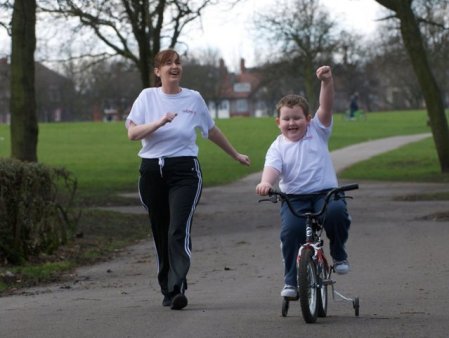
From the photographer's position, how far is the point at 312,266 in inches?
290

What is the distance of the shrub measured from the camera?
38.6ft

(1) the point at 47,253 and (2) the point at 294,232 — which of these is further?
(1) the point at 47,253

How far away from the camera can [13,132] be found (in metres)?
21.7

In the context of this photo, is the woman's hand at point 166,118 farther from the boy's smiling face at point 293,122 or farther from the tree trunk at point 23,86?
the tree trunk at point 23,86

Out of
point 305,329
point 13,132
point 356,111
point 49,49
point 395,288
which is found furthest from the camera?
point 356,111

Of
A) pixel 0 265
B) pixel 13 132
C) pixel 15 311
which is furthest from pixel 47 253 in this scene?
pixel 13 132

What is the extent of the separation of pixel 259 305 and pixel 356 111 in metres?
89.9

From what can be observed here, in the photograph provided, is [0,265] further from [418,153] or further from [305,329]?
[418,153]

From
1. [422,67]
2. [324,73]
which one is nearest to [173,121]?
[324,73]

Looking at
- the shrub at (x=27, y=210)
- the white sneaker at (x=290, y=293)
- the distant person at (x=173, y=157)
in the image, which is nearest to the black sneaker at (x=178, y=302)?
the distant person at (x=173, y=157)

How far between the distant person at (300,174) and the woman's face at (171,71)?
3.55 feet

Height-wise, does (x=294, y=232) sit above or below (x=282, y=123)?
below

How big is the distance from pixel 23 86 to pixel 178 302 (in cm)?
1365

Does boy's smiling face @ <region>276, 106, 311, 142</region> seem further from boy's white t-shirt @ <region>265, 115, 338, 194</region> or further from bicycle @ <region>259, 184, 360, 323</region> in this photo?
bicycle @ <region>259, 184, 360, 323</region>
